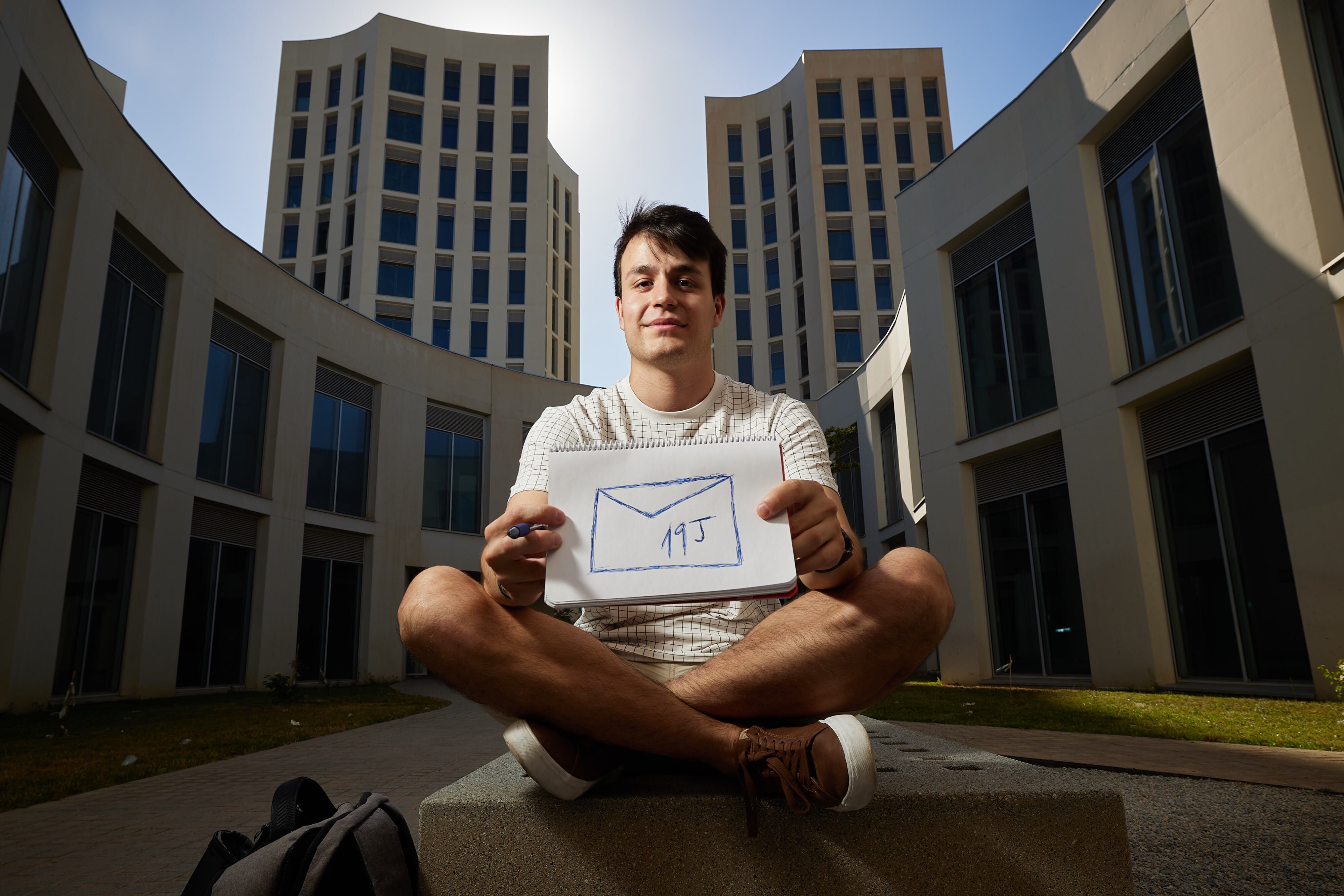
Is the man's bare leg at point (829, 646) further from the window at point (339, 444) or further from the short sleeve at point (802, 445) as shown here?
the window at point (339, 444)

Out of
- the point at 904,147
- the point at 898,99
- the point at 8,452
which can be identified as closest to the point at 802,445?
the point at 8,452

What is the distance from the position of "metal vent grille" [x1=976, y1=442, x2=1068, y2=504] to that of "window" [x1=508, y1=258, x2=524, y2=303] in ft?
76.0

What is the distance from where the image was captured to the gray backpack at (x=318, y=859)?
1.65m

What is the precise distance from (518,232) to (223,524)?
2134 cm

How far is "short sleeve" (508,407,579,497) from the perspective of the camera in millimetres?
2104

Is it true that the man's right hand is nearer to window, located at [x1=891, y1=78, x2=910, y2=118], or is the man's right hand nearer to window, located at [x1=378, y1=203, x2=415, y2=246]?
window, located at [x1=378, y1=203, x2=415, y2=246]

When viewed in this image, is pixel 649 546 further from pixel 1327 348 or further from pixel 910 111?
pixel 910 111

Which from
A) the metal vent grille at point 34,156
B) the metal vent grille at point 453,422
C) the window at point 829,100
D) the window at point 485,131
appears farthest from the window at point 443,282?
the metal vent grille at point 34,156

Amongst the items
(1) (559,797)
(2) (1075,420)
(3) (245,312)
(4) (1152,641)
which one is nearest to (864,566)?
(1) (559,797)

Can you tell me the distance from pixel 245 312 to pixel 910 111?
28.2 meters

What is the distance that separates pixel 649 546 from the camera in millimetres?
1655

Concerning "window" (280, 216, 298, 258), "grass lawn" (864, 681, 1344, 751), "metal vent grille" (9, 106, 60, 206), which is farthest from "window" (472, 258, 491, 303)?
"grass lawn" (864, 681, 1344, 751)

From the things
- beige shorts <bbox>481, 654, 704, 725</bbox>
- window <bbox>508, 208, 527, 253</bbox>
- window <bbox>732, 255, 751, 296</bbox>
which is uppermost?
window <bbox>508, 208, 527, 253</bbox>

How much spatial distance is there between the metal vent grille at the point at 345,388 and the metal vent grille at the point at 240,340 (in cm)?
142
